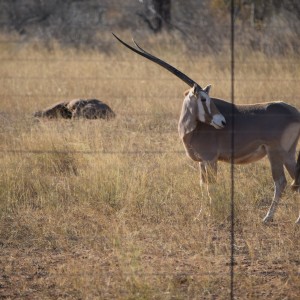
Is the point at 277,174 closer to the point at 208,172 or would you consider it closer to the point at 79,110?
the point at 208,172

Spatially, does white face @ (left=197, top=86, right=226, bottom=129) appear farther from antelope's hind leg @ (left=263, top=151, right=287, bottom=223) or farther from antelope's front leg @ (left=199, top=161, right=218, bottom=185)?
antelope's hind leg @ (left=263, top=151, right=287, bottom=223)

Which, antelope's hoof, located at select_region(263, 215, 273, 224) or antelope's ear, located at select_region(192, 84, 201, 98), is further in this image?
antelope's ear, located at select_region(192, 84, 201, 98)

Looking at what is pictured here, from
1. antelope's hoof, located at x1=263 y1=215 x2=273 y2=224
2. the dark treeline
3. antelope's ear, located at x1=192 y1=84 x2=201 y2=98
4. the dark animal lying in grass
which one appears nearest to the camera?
antelope's hoof, located at x1=263 y1=215 x2=273 y2=224

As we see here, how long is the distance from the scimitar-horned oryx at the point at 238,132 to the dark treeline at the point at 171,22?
674 cm

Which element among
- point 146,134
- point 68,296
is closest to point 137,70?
point 146,134

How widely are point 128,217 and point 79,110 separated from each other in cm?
411

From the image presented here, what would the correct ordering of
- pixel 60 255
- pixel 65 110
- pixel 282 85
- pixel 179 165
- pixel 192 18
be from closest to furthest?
pixel 60 255
pixel 179 165
pixel 65 110
pixel 282 85
pixel 192 18

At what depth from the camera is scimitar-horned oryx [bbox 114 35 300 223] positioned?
6.84m

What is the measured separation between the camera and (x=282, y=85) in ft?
39.2

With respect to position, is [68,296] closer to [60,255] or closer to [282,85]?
[60,255]

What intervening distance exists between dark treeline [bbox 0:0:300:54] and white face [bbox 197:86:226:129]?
269 inches

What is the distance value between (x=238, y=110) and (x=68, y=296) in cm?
281

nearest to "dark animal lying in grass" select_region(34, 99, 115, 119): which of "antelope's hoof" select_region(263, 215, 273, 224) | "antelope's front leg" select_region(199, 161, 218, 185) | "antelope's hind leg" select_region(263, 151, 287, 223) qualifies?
"antelope's front leg" select_region(199, 161, 218, 185)

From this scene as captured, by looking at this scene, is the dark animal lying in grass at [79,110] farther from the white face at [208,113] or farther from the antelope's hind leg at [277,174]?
the antelope's hind leg at [277,174]
